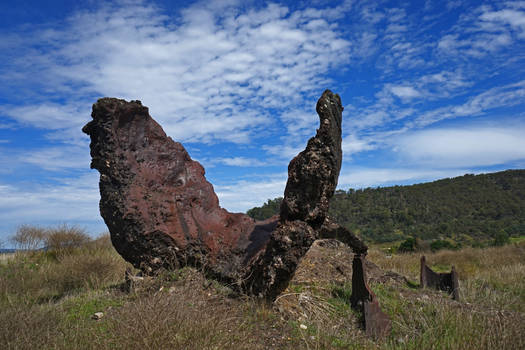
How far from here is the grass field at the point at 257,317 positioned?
11.3 ft

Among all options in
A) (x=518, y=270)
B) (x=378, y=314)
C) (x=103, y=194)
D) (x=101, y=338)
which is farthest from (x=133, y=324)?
(x=518, y=270)

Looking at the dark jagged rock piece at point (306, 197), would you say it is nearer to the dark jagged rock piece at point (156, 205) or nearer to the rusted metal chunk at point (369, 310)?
the dark jagged rock piece at point (156, 205)

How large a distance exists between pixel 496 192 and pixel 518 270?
4196cm

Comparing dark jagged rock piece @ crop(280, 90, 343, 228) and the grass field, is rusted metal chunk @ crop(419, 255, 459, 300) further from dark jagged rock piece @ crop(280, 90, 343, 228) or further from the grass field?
dark jagged rock piece @ crop(280, 90, 343, 228)

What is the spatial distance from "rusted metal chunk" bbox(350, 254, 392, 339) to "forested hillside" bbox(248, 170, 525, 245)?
26850 millimetres

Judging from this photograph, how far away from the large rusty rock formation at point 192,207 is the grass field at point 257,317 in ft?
1.21

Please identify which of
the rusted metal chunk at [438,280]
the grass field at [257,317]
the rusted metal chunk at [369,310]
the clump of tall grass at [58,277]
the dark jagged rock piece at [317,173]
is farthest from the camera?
the clump of tall grass at [58,277]

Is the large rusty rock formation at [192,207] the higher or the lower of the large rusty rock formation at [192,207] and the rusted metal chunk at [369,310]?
the higher

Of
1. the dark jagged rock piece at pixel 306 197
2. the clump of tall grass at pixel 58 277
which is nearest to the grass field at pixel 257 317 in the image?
the clump of tall grass at pixel 58 277

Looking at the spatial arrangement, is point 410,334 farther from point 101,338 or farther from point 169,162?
point 169,162

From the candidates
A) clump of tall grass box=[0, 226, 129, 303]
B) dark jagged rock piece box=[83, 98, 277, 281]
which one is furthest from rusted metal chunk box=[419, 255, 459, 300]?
clump of tall grass box=[0, 226, 129, 303]

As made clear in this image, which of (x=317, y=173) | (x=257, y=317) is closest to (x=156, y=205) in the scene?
(x=257, y=317)

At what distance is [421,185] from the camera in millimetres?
54656

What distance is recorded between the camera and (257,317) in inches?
181
